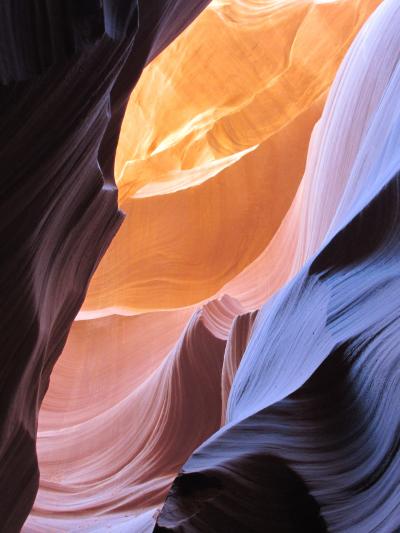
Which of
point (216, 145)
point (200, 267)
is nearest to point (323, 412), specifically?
point (200, 267)

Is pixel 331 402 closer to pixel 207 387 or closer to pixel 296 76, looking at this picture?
pixel 207 387

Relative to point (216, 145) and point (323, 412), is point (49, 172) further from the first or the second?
point (216, 145)

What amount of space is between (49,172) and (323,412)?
2.32ft

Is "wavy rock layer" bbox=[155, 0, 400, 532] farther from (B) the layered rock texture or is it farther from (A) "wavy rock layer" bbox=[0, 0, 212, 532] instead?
(A) "wavy rock layer" bbox=[0, 0, 212, 532]

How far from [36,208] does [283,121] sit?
354 centimetres

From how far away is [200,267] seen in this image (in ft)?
13.7

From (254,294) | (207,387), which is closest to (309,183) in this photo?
(254,294)

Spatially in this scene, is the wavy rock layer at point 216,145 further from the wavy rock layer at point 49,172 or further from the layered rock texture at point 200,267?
the wavy rock layer at point 49,172

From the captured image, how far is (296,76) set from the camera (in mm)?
4824

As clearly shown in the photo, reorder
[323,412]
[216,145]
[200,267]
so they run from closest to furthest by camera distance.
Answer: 1. [323,412]
2. [200,267]
3. [216,145]

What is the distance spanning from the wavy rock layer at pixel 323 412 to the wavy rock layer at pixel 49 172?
53cm

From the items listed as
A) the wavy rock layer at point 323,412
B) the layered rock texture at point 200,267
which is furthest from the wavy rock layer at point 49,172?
the wavy rock layer at point 323,412

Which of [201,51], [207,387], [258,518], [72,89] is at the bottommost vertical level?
[207,387]

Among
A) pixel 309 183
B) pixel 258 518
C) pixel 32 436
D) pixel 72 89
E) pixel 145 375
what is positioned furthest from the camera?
pixel 145 375
